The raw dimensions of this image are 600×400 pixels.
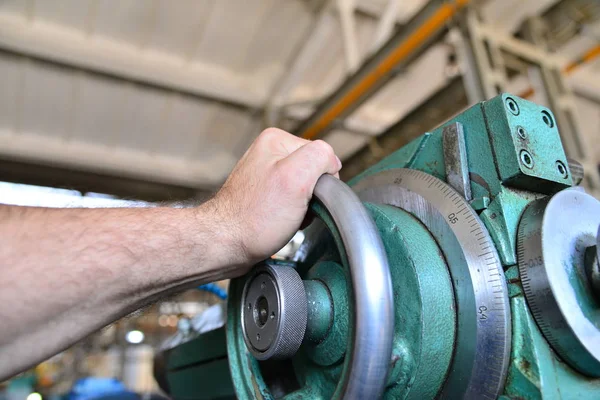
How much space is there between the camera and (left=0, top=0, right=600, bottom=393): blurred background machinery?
2.47 meters

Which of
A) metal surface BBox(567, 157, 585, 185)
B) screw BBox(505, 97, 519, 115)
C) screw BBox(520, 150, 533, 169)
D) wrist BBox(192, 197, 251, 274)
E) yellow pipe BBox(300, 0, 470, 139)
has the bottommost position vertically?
wrist BBox(192, 197, 251, 274)

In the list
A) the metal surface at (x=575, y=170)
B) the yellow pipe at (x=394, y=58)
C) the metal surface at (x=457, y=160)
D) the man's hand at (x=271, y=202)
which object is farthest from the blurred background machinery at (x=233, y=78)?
the man's hand at (x=271, y=202)

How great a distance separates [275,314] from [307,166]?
0.18 metres

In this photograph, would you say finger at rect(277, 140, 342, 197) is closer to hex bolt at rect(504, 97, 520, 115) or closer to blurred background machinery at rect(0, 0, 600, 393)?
hex bolt at rect(504, 97, 520, 115)

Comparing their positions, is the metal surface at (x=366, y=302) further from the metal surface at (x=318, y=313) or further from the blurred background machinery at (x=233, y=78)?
the blurred background machinery at (x=233, y=78)

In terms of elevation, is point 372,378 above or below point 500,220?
below

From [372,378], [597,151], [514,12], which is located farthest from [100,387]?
[597,151]

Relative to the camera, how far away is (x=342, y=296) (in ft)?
1.85

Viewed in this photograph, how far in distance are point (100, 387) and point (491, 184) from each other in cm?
137

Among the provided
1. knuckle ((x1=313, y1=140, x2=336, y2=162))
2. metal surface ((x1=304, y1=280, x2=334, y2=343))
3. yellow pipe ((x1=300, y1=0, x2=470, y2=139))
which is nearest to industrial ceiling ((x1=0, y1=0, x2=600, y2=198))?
yellow pipe ((x1=300, y1=0, x2=470, y2=139))

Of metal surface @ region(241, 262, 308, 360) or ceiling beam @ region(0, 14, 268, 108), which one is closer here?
metal surface @ region(241, 262, 308, 360)

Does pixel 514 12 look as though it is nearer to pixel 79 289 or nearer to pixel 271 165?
pixel 271 165

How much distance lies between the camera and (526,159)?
0.54m

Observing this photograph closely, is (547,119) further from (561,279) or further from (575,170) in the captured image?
(561,279)
